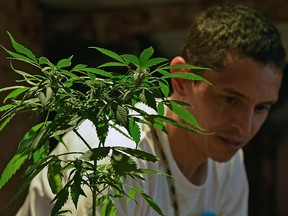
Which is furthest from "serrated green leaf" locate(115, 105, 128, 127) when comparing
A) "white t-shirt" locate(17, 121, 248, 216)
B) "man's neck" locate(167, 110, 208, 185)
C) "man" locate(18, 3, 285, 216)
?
"man's neck" locate(167, 110, 208, 185)

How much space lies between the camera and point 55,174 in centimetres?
85

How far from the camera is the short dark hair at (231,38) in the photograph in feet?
5.18

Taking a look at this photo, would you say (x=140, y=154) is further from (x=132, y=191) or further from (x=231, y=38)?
(x=231, y=38)

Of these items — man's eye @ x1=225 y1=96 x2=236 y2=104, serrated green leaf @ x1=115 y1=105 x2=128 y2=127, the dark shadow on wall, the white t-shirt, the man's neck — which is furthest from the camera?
the dark shadow on wall

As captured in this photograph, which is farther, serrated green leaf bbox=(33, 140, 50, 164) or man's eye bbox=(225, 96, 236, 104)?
man's eye bbox=(225, 96, 236, 104)

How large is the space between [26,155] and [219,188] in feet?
3.88

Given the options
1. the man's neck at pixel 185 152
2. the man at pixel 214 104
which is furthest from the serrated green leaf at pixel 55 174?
the man's neck at pixel 185 152

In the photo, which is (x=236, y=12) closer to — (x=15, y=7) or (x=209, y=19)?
(x=209, y=19)

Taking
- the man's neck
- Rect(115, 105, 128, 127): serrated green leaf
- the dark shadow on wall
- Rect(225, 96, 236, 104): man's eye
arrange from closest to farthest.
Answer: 1. Rect(115, 105, 128, 127): serrated green leaf
2. Rect(225, 96, 236, 104): man's eye
3. the man's neck
4. the dark shadow on wall

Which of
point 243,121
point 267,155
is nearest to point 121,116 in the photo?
point 243,121

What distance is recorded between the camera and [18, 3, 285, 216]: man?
1.54 meters

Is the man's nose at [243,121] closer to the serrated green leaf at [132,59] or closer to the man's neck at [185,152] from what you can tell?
the man's neck at [185,152]

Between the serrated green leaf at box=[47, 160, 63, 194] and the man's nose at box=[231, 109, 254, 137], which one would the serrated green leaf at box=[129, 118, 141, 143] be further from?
the man's nose at box=[231, 109, 254, 137]

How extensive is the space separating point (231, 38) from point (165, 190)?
42cm
